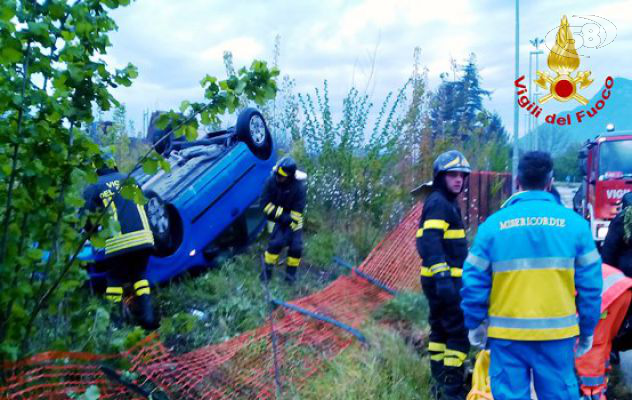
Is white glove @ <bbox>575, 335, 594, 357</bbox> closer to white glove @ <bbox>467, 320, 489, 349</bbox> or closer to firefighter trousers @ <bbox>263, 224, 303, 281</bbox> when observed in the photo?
white glove @ <bbox>467, 320, 489, 349</bbox>

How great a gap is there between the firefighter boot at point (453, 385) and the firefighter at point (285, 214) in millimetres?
2768

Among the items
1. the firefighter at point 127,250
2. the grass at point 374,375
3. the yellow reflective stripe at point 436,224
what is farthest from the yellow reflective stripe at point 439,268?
the firefighter at point 127,250

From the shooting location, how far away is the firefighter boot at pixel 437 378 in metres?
3.95

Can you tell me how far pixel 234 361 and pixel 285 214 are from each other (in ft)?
8.63

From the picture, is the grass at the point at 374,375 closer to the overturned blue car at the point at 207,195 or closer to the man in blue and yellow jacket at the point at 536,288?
the man in blue and yellow jacket at the point at 536,288

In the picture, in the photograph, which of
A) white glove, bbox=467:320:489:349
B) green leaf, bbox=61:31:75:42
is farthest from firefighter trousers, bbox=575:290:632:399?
green leaf, bbox=61:31:75:42

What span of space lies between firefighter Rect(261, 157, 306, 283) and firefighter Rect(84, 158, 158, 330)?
5.98 ft

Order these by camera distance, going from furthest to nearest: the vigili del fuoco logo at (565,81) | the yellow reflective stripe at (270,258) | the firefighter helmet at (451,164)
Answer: the vigili del fuoco logo at (565,81), the yellow reflective stripe at (270,258), the firefighter helmet at (451,164)

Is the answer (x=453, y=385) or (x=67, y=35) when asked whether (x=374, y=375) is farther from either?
(x=67, y=35)

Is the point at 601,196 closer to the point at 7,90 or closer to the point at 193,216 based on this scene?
the point at 193,216

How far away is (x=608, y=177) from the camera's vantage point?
924 centimetres

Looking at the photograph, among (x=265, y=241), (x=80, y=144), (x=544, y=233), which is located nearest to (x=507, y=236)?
(x=544, y=233)

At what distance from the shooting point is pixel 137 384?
130 inches

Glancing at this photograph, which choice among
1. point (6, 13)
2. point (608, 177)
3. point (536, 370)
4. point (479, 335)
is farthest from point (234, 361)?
point (608, 177)
